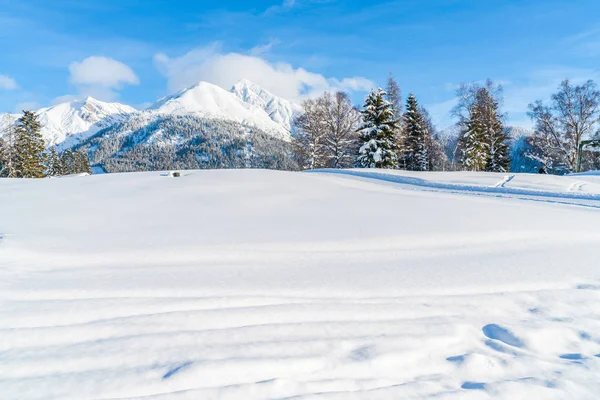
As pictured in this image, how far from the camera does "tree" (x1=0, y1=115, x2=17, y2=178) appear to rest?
31.6 meters

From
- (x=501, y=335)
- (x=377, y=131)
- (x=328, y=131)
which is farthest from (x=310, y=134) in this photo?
(x=501, y=335)

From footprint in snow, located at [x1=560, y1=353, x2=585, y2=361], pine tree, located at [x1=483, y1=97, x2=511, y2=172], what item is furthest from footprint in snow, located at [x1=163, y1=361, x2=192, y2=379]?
pine tree, located at [x1=483, y1=97, x2=511, y2=172]

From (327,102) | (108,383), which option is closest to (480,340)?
(108,383)

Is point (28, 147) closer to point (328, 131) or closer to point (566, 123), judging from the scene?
point (328, 131)

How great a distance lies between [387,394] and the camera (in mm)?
2178

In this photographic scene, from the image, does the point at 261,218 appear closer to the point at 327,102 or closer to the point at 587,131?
the point at 327,102

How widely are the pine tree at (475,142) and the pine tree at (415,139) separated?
3654 mm

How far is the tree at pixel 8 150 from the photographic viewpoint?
31.6 metres

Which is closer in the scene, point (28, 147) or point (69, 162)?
point (28, 147)

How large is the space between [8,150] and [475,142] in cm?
4389

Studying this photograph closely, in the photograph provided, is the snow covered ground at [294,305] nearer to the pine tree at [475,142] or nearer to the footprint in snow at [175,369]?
the footprint in snow at [175,369]

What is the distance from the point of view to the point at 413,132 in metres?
28.5

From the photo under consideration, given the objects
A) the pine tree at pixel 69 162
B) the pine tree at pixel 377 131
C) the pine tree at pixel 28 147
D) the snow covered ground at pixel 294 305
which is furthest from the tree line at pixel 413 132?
the pine tree at pixel 69 162

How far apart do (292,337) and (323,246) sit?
7.95 ft
